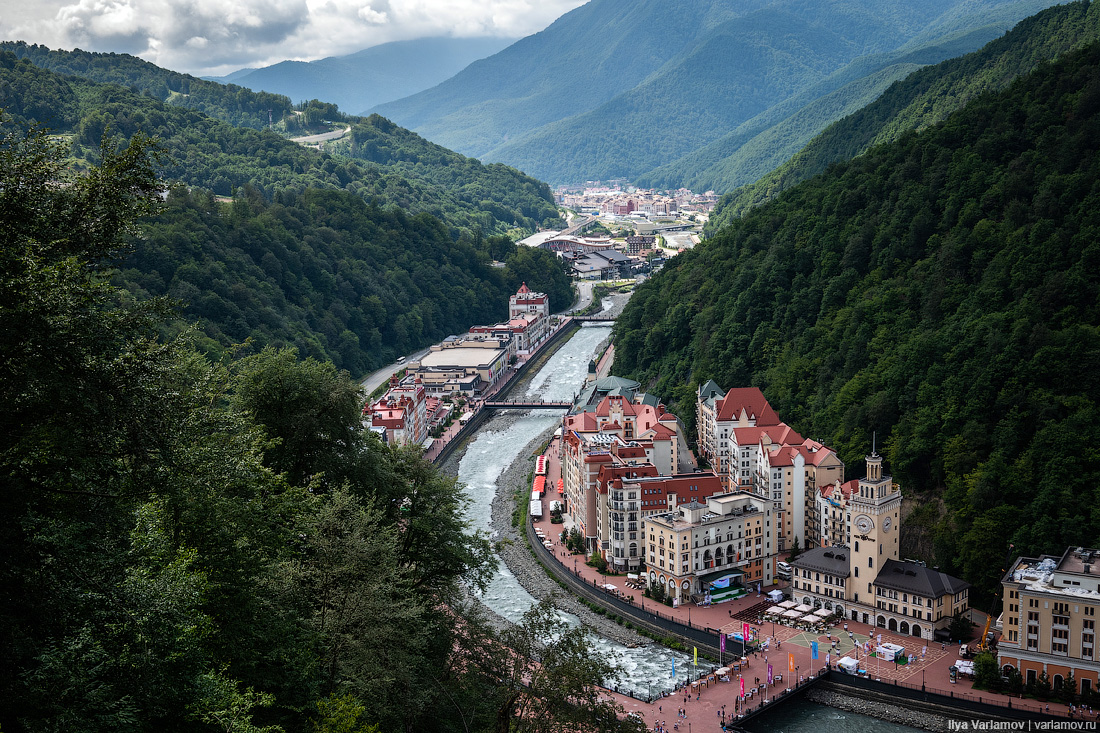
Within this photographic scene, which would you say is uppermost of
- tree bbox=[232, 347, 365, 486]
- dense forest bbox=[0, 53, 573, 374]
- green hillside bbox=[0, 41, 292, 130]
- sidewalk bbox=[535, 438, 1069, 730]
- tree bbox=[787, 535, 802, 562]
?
green hillside bbox=[0, 41, 292, 130]

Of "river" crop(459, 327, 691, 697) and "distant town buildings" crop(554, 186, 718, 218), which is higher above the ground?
"distant town buildings" crop(554, 186, 718, 218)

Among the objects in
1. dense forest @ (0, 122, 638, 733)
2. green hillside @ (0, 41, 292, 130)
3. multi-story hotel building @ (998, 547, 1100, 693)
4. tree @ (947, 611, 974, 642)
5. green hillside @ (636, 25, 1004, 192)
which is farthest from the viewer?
green hillside @ (636, 25, 1004, 192)

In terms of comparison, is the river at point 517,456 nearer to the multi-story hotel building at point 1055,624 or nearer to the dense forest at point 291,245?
the multi-story hotel building at point 1055,624

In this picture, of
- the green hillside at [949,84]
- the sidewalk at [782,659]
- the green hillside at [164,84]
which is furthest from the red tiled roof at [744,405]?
the green hillside at [164,84]

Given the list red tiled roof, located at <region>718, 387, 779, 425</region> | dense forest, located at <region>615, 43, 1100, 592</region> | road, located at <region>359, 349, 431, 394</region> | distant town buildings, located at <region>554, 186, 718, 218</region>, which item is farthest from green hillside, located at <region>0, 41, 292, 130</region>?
red tiled roof, located at <region>718, 387, 779, 425</region>

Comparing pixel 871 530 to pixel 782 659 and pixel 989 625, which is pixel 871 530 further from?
pixel 782 659

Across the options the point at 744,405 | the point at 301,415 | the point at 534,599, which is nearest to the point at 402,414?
the point at 534,599

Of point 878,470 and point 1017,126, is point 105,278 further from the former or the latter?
point 1017,126

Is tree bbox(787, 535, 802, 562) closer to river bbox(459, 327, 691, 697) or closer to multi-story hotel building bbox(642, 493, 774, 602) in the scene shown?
multi-story hotel building bbox(642, 493, 774, 602)
